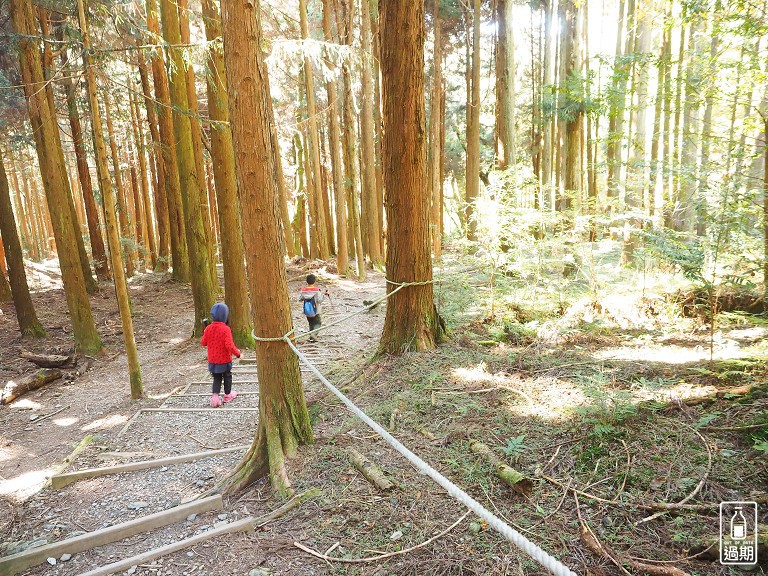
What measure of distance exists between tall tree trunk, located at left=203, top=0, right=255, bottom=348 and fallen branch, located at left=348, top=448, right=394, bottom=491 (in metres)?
5.02

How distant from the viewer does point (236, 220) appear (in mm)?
8469

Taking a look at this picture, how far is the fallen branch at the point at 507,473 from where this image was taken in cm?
292

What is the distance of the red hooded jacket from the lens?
250 inches

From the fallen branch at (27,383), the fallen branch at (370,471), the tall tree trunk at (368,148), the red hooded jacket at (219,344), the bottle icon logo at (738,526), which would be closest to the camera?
the bottle icon logo at (738,526)

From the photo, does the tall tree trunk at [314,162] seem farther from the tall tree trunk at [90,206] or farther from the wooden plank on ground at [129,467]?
the wooden plank on ground at [129,467]

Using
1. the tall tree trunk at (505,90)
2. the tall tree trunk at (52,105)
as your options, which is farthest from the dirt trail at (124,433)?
the tall tree trunk at (505,90)

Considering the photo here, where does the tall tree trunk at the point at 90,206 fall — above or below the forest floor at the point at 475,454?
above

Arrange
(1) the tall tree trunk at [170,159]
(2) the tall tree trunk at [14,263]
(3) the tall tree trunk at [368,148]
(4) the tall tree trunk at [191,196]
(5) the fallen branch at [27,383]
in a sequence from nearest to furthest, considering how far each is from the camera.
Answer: (5) the fallen branch at [27,383], (4) the tall tree trunk at [191,196], (1) the tall tree trunk at [170,159], (2) the tall tree trunk at [14,263], (3) the tall tree trunk at [368,148]

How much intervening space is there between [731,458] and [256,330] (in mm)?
3736

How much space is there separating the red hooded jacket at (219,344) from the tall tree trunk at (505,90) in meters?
8.03

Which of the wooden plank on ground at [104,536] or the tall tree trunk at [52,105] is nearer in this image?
the wooden plank on ground at [104,536]

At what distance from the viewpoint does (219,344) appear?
638 centimetres

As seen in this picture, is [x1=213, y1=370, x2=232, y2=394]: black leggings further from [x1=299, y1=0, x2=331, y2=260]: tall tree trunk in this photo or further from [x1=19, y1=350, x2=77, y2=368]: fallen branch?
[x1=299, y1=0, x2=331, y2=260]: tall tree trunk

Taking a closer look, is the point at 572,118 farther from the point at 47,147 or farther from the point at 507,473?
the point at 47,147
